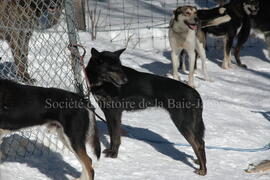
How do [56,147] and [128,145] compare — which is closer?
[56,147]

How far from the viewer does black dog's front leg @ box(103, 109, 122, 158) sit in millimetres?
4852

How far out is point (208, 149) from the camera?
526 cm

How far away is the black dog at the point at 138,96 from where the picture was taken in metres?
4.73

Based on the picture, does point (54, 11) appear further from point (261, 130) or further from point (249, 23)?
point (249, 23)

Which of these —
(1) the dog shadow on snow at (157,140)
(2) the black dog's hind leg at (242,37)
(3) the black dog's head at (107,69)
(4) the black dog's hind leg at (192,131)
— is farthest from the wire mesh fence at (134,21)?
(4) the black dog's hind leg at (192,131)

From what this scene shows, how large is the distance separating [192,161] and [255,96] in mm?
2659

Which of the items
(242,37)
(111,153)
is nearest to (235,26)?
(242,37)

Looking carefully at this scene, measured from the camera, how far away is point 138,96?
4879 millimetres

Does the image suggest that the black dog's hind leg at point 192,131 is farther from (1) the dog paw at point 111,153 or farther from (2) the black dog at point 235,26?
(2) the black dog at point 235,26

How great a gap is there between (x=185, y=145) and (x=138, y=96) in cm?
84

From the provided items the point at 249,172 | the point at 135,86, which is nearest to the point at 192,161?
the point at 249,172

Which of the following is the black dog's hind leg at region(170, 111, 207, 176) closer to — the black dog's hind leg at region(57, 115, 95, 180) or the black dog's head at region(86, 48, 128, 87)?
the black dog's head at region(86, 48, 128, 87)

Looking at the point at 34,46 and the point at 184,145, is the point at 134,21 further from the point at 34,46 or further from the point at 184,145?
the point at 184,145

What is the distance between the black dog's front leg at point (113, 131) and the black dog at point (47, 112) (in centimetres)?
84
